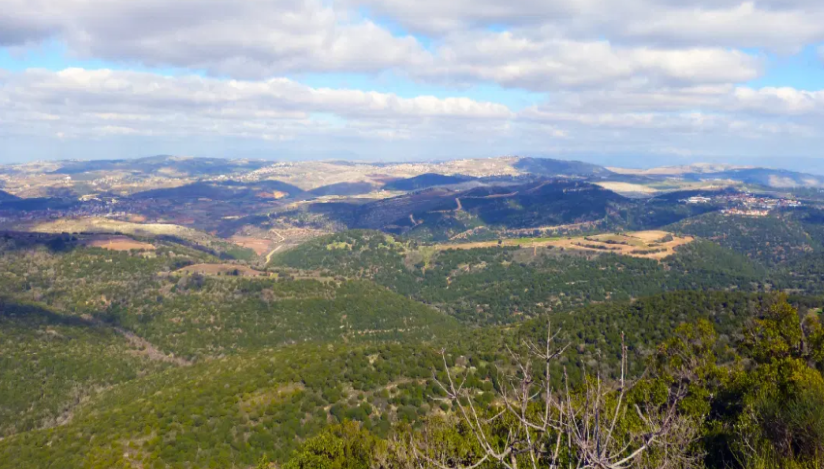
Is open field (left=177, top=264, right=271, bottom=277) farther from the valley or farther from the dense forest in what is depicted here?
the dense forest

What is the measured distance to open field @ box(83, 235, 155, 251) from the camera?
180000 mm

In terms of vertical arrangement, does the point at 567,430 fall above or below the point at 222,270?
above

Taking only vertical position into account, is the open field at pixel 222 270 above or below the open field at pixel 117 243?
below

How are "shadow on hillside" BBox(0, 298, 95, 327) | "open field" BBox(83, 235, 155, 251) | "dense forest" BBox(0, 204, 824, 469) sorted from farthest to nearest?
"open field" BBox(83, 235, 155, 251)
"shadow on hillside" BBox(0, 298, 95, 327)
"dense forest" BBox(0, 204, 824, 469)

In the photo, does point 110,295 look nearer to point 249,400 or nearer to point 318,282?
point 318,282

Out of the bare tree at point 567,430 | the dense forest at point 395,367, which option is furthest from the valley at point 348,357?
the bare tree at point 567,430

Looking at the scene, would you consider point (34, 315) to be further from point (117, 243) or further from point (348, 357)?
point (348, 357)

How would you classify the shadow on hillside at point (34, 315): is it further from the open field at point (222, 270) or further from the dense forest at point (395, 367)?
the open field at point (222, 270)

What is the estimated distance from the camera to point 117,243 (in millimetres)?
186375

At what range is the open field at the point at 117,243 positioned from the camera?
591 feet

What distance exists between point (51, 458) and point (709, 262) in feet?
729

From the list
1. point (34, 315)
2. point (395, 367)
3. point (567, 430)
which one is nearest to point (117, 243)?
point (34, 315)

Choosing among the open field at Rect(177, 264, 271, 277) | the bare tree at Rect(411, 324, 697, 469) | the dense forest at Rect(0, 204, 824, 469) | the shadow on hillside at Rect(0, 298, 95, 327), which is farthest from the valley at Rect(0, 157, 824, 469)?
the open field at Rect(177, 264, 271, 277)

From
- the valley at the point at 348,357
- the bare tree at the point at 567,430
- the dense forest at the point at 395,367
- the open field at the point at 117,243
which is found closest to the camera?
the bare tree at the point at 567,430
